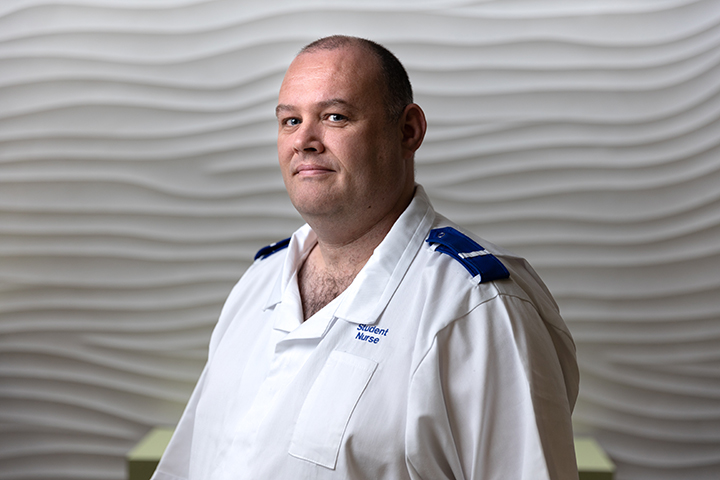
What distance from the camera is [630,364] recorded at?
7.89 ft

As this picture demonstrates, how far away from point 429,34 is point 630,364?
5.10 ft

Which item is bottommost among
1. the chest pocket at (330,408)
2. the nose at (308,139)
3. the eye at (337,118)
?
the chest pocket at (330,408)

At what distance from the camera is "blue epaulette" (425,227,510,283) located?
1.04 m

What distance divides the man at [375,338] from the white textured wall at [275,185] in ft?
3.92

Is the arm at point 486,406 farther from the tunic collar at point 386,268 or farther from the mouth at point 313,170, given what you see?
the mouth at point 313,170

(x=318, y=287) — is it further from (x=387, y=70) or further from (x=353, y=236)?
(x=387, y=70)

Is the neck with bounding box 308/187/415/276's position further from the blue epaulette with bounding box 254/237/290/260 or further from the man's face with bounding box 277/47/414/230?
the blue epaulette with bounding box 254/237/290/260

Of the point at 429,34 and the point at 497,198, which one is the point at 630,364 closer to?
the point at 497,198

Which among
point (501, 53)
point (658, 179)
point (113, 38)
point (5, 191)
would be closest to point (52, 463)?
point (5, 191)

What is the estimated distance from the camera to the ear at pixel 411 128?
4.07ft

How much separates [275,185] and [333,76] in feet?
4.46

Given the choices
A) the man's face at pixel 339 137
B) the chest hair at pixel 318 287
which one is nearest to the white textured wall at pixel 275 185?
the chest hair at pixel 318 287

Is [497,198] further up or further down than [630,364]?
further up

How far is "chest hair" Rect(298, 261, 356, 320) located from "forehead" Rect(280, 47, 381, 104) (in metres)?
0.37
